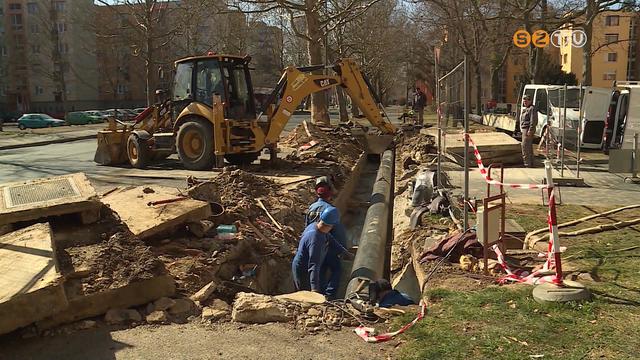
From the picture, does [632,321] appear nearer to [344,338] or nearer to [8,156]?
[344,338]

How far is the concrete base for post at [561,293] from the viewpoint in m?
4.89

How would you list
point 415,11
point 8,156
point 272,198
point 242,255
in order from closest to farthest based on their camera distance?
point 242,255 < point 272,198 < point 8,156 < point 415,11

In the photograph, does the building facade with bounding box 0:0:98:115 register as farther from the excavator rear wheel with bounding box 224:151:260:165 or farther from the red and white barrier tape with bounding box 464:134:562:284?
the red and white barrier tape with bounding box 464:134:562:284

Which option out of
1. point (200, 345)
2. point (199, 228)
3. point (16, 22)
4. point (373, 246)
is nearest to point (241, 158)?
point (199, 228)

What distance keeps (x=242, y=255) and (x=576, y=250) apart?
441 cm

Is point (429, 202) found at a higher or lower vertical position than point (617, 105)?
lower

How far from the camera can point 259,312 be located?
5.05 meters

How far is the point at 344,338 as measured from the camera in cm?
459

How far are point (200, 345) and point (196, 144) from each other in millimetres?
11089

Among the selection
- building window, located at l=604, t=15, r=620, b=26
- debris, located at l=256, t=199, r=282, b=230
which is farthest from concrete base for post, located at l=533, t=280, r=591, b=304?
building window, located at l=604, t=15, r=620, b=26

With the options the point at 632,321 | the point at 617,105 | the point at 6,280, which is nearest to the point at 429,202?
the point at 632,321

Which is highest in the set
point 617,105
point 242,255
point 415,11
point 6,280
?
point 415,11

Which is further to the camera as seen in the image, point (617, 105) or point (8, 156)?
point (8, 156)

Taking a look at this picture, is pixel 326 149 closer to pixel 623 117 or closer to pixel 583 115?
pixel 583 115
